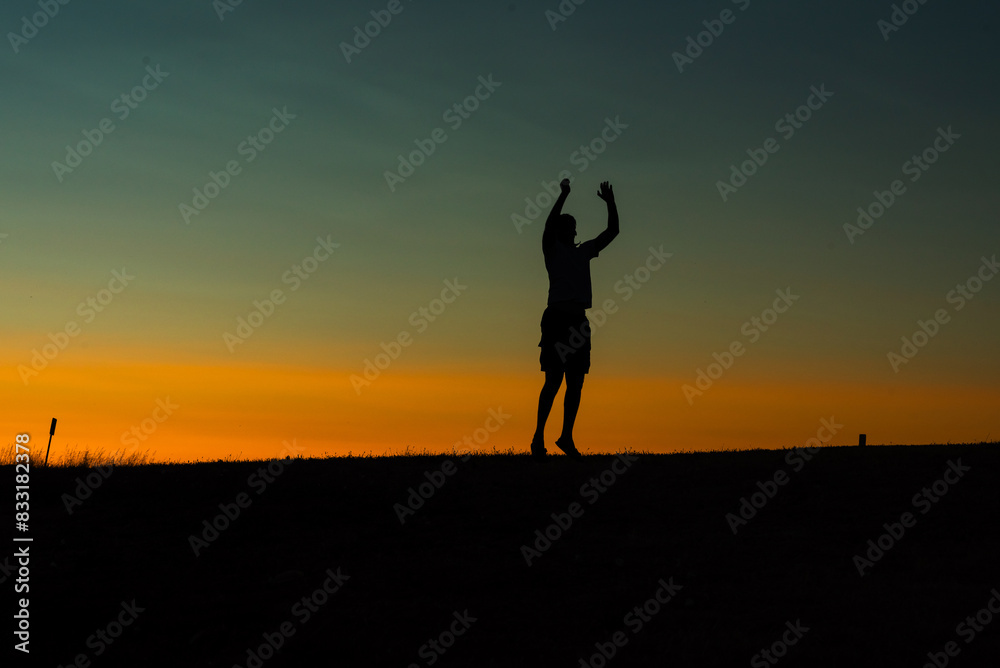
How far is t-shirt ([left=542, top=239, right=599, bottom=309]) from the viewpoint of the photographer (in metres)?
14.2

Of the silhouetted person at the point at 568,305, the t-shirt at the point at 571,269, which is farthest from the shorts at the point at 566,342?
the t-shirt at the point at 571,269

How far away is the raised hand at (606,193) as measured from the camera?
1433cm

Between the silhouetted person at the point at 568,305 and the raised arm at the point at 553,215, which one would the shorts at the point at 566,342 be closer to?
the silhouetted person at the point at 568,305

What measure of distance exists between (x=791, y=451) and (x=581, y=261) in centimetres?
405

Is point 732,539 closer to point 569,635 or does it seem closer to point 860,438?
point 569,635

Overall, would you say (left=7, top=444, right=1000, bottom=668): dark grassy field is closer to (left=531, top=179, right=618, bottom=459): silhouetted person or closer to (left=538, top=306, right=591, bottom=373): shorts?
(left=531, top=179, right=618, bottom=459): silhouetted person

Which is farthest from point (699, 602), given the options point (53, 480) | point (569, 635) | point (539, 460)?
point (53, 480)

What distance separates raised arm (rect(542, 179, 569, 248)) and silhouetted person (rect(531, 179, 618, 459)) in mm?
13

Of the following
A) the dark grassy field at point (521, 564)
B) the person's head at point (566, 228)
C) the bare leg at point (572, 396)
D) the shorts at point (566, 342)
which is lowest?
the dark grassy field at point (521, 564)

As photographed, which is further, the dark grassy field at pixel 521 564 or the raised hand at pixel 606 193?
the raised hand at pixel 606 193

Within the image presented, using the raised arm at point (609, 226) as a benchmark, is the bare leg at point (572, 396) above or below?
below

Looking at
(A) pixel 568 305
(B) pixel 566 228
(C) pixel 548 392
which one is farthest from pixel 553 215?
(C) pixel 548 392

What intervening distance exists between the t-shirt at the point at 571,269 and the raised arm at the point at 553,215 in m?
0.07

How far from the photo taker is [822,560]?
1082 centimetres
